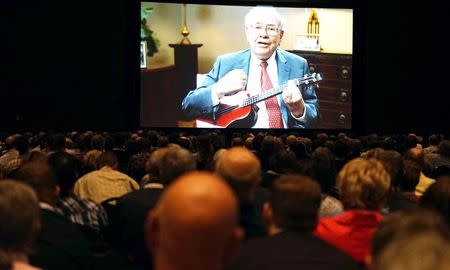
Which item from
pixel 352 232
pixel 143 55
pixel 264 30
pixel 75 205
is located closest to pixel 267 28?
pixel 264 30

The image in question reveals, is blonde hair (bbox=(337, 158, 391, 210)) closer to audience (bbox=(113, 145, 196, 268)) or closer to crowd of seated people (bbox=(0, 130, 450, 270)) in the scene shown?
crowd of seated people (bbox=(0, 130, 450, 270))

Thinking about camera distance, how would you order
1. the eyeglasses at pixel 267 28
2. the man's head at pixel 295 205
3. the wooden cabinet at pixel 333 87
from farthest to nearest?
the wooden cabinet at pixel 333 87, the eyeglasses at pixel 267 28, the man's head at pixel 295 205

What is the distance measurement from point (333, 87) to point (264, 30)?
1888mm

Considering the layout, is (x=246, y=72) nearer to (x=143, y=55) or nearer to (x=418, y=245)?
(x=143, y=55)

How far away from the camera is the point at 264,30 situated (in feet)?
47.2

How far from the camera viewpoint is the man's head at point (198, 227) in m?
1.41

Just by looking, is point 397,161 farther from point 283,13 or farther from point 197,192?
point 283,13

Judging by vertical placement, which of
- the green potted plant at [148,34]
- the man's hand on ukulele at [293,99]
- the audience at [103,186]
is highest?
the green potted plant at [148,34]

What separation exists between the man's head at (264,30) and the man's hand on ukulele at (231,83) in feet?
1.74

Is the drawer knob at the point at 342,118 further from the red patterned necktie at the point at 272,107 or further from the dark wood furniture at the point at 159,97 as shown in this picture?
the dark wood furniture at the point at 159,97

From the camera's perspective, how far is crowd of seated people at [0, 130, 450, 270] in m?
1.44

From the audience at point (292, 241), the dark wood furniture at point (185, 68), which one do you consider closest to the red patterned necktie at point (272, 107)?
the dark wood furniture at point (185, 68)

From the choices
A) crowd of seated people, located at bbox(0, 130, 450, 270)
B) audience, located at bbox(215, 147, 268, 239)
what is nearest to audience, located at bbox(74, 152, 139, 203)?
crowd of seated people, located at bbox(0, 130, 450, 270)

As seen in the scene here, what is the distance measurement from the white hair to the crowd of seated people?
9.42m
